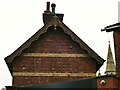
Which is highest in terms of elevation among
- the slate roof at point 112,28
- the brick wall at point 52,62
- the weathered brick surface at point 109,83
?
the slate roof at point 112,28

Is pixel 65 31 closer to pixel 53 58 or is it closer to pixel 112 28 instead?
pixel 53 58

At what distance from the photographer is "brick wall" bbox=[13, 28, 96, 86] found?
21.8 meters

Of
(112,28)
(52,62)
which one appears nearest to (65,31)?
(52,62)

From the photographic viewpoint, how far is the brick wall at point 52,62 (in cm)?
2175

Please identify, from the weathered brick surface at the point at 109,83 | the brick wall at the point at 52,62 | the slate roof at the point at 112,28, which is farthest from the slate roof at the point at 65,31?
the weathered brick surface at the point at 109,83

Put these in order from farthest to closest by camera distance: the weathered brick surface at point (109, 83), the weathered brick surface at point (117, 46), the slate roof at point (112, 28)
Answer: the slate roof at point (112, 28) → the weathered brick surface at point (117, 46) → the weathered brick surface at point (109, 83)

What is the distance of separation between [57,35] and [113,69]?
27.1ft

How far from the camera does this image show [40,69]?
2195cm

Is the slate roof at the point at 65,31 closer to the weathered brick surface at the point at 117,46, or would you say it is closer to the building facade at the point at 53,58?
the building facade at the point at 53,58

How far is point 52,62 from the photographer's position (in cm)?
2219

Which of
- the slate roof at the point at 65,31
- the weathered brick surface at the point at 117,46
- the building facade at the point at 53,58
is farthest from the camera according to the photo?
the building facade at the point at 53,58

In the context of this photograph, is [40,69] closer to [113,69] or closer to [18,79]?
[18,79]

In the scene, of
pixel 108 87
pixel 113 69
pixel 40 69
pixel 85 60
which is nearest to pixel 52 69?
pixel 40 69

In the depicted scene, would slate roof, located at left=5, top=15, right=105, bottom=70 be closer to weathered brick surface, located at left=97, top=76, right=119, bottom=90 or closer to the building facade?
the building facade
